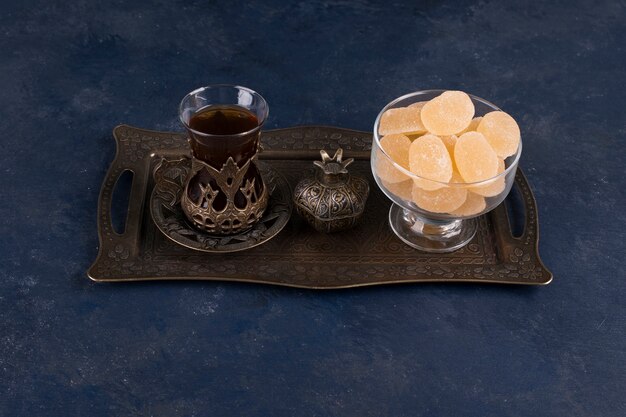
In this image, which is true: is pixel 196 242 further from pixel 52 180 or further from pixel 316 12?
pixel 316 12

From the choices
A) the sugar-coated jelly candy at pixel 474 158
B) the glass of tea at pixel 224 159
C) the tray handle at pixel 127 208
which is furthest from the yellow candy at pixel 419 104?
the tray handle at pixel 127 208

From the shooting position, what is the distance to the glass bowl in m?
1.20

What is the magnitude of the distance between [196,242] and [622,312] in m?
0.65

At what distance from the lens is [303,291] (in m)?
1.27

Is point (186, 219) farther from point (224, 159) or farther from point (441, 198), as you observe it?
point (441, 198)

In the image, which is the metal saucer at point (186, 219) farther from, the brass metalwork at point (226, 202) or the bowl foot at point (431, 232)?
the bowl foot at point (431, 232)

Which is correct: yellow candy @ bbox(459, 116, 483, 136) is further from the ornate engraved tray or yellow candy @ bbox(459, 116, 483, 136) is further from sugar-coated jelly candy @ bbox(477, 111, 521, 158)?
the ornate engraved tray

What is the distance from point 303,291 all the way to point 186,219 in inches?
8.6

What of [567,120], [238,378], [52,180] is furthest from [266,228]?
[567,120]

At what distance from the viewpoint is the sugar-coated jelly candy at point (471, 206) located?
4.00 feet

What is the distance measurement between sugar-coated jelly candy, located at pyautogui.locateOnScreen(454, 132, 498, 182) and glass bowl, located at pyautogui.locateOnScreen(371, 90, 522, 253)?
0.01 meters

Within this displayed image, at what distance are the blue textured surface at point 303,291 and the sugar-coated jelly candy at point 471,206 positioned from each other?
0.12 metres

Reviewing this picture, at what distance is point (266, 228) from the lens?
1.32 metres

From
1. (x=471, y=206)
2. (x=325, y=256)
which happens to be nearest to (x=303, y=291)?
(x=325, y=256)
